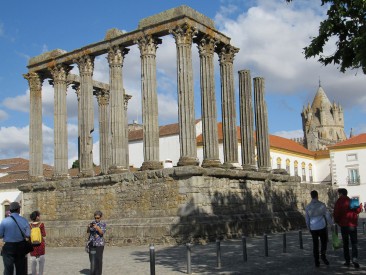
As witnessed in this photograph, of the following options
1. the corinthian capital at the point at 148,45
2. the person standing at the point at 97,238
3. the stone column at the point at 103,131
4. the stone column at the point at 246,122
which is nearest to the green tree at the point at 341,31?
the person standing at the point at 97,238

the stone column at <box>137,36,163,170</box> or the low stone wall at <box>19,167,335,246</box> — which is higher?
the stone column at <box>137,36,163,170</box>

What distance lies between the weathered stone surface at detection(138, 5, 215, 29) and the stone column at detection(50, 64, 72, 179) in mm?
→ 5836

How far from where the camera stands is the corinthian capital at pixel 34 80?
25.9 meters

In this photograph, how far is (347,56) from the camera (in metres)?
10.1

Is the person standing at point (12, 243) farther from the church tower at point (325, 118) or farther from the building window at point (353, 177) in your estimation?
the church tower at point (325, 118)

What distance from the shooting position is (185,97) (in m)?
19.4

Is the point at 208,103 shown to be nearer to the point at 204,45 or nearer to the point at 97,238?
the point at 204,45

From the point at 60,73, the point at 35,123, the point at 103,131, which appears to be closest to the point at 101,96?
the point at 103,131

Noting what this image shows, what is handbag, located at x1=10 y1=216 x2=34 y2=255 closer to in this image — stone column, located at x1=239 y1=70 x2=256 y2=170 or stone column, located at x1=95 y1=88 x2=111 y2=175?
stone column, located at x1=95 y1=88 x2=111 y2=175

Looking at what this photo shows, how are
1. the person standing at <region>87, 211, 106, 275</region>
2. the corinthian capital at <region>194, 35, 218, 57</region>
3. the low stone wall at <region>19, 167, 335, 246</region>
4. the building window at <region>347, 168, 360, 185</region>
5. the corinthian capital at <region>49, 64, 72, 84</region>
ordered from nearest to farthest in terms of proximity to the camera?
the person standing at <region>87, 211, 106, 275</region> → the low stone wall at <region>19, 167, 335, 246</region> → the corinthian capital at <region>194, 35, 218, 57</region> → the corinthian capital at <region>49, 64, 72, 84</region> → the building window at <region>347, 168, 360, 185</region>

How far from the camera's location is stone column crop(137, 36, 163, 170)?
20.1 m

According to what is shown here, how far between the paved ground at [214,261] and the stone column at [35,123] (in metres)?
10.1

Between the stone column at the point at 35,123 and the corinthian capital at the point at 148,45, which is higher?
the corinthian capital at the point at 148,45

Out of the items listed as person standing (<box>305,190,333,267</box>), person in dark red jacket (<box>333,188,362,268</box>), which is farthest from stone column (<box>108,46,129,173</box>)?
person in dark red jacket (<box>333,188,362,268</box>)
